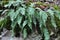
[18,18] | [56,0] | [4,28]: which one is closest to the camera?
[18,18]

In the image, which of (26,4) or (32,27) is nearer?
(32,27)

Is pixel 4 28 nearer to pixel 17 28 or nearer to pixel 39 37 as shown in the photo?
pixel 17 28

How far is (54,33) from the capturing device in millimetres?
4805

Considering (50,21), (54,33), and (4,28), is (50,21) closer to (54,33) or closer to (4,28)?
(54,33)

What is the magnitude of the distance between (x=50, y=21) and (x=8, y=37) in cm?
119

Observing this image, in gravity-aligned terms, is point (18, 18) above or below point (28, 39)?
above

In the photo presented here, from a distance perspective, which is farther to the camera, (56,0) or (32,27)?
(56,0)

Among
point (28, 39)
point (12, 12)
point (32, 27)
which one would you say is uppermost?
point (12, 12)

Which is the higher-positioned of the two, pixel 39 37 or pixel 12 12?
pixel 12 12

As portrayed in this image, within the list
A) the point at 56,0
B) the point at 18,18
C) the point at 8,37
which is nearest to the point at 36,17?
the point at 18,18

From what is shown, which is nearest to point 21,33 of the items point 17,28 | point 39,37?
point 17,28

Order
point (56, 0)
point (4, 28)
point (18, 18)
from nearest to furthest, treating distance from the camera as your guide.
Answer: point (18, 18)
point (4, 28)
point (56, 0)

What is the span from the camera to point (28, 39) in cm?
469

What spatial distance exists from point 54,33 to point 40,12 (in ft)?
2.34
